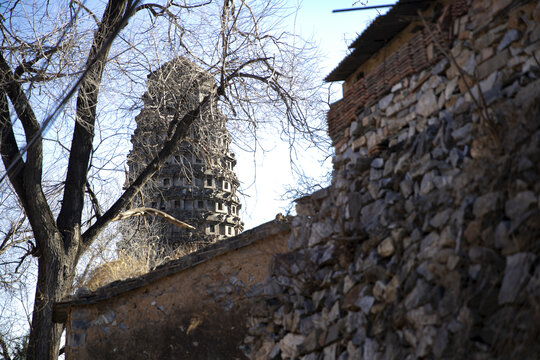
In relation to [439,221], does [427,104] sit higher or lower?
higher

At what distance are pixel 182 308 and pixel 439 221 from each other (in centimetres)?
585

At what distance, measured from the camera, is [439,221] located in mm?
4379

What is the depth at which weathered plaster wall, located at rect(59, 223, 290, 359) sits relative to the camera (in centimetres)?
926

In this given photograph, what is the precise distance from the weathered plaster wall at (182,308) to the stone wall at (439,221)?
305cm

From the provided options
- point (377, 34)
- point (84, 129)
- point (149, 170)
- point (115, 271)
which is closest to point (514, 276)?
point (377, 34)

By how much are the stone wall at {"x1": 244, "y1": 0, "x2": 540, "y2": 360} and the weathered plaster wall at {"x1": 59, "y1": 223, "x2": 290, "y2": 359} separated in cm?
305

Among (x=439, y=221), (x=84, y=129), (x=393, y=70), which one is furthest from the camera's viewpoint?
(x=84, y=129)

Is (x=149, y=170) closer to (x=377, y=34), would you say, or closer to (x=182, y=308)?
(x=182, y=308)

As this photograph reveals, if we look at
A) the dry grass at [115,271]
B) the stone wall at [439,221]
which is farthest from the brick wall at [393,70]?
the dry grass at [115,271]

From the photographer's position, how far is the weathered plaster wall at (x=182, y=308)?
9.26 meters

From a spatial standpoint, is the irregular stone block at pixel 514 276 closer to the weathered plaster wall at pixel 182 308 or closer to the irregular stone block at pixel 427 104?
the irregular stone block at pixel 427 104

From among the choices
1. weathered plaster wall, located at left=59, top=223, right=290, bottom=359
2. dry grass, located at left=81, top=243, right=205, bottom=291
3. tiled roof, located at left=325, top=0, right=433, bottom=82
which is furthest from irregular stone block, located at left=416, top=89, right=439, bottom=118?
dry grass, located at left=81, top=243, right=205, bottom=291

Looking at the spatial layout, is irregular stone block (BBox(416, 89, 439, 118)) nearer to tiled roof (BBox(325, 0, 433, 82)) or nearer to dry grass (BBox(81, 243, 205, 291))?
tiled roof (BBox(325, 0, 433, 82))

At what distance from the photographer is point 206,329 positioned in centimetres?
930
